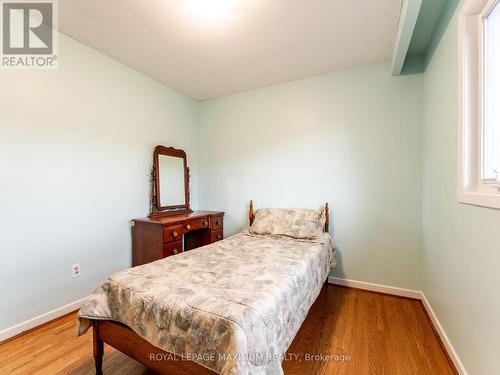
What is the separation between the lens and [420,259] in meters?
2.38

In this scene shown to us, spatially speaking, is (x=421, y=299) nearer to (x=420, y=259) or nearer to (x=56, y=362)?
(x=420, y=259)

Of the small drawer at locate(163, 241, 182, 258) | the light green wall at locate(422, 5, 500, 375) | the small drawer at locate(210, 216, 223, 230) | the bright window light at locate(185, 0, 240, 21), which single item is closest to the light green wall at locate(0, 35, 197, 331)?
the small drawer at locate(163, 241, 182, 258)

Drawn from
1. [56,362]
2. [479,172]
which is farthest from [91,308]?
[479,172]

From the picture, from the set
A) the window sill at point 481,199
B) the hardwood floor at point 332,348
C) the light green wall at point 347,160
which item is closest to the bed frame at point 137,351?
the hardwood floor at point 332,348

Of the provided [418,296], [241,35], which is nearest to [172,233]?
[241,35]

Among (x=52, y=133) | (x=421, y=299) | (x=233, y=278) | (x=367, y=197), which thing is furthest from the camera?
(x=367, y=197)

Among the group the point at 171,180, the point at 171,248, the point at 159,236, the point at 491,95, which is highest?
the point at 491,95

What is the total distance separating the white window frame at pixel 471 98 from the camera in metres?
1.36

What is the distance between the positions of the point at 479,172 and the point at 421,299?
1.57 metres

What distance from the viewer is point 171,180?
10.3ft

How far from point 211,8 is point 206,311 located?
203 cm

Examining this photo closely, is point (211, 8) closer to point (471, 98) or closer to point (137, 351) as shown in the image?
point (471, 98)

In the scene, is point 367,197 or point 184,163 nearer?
point 367,197

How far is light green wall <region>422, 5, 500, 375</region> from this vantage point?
114 centimetres
